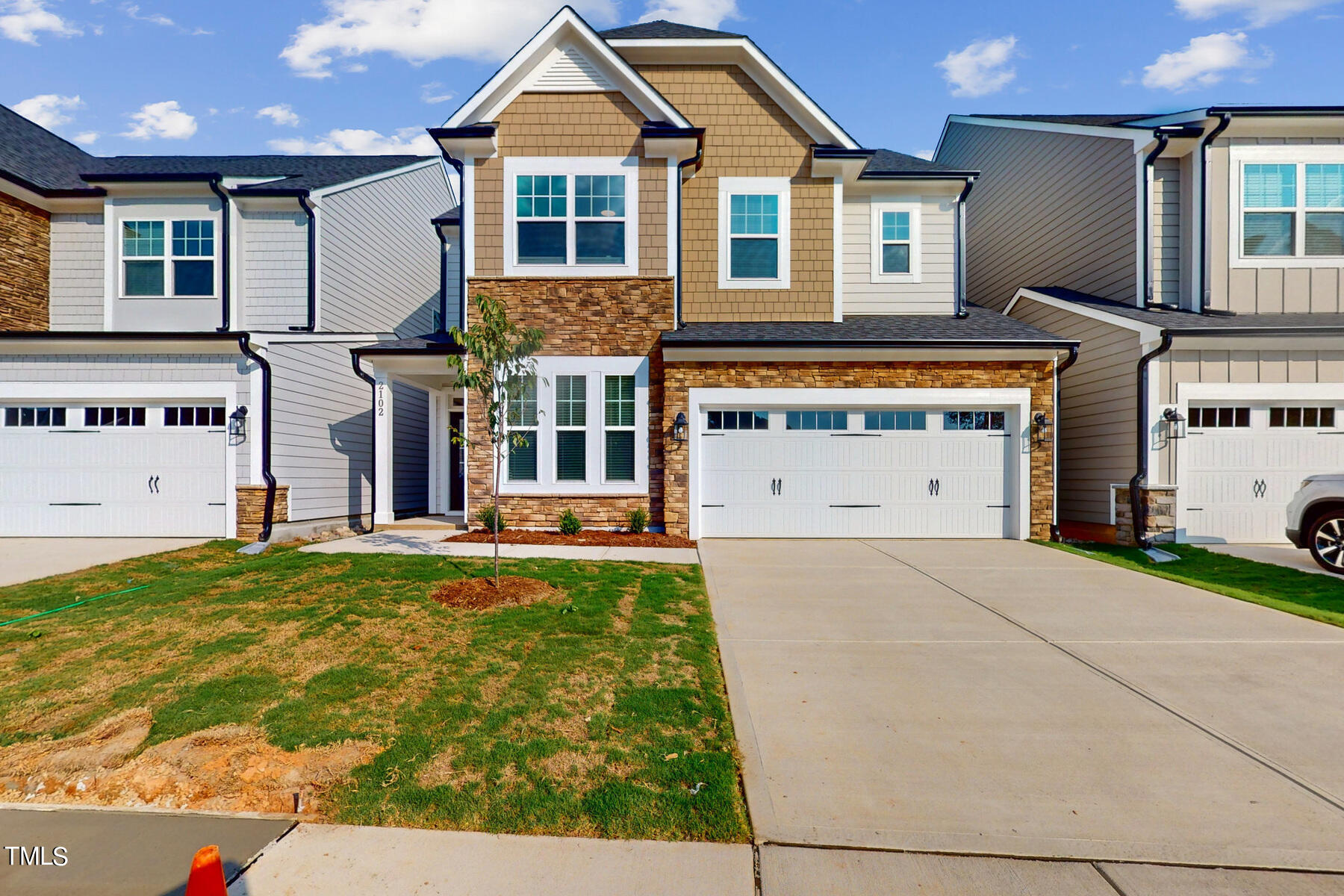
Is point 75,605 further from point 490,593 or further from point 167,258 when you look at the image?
point 167,258

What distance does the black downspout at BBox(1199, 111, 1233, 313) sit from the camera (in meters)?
11.2

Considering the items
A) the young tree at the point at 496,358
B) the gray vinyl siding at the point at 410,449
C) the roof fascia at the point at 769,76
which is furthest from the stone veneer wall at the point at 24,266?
the roof fascia at the point at 769,76

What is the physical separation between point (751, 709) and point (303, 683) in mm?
2970

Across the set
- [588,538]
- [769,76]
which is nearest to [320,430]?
[588,538]

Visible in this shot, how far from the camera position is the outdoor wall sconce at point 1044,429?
10812 mm

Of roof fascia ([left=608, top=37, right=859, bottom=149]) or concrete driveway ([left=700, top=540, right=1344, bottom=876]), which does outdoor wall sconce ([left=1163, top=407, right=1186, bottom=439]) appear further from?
roof fascia ([left=608, top=37, right=859, bottom=149])

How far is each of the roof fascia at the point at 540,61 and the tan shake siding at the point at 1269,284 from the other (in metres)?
9.15

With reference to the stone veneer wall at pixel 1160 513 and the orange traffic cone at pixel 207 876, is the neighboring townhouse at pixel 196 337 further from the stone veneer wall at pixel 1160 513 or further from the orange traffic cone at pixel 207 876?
the stone veneer wall at pixel 1160 513

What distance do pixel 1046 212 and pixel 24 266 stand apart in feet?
67.5

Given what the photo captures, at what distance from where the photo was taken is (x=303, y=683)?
440 cm

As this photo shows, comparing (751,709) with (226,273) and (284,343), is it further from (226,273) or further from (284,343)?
(226,273)

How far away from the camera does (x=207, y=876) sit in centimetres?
189

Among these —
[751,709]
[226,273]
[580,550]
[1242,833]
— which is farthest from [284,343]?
[1242,833]

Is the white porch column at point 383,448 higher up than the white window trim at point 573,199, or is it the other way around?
the white window trim at point 573,199
